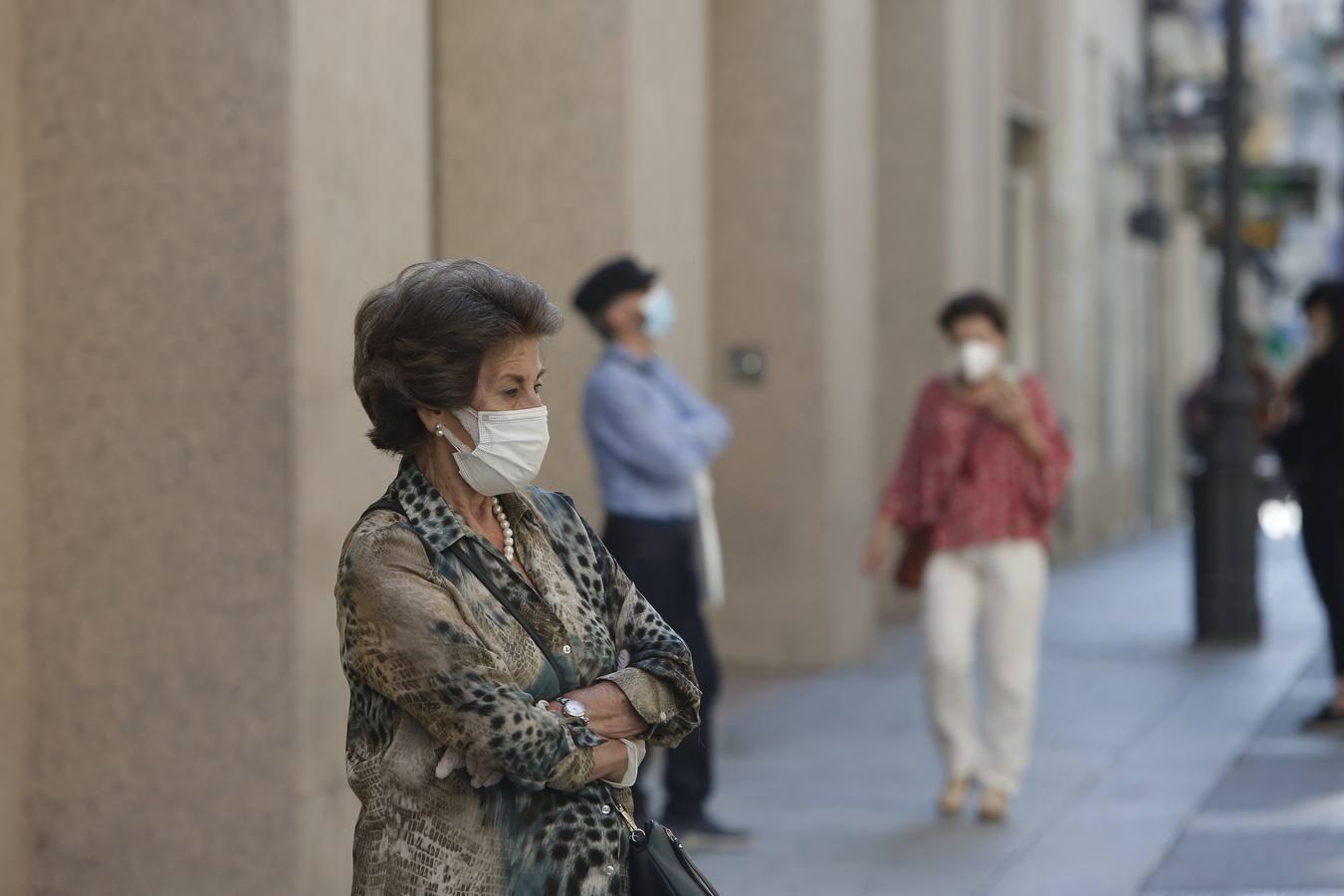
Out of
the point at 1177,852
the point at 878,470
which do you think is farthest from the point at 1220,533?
the point at 1177,852

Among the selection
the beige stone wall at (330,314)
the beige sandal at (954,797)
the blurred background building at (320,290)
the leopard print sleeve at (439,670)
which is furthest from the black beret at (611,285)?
the leopard print sleeve at (439,670)

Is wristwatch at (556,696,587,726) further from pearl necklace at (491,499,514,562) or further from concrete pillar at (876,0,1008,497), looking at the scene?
concrete pillar at (876,0,1008,497)

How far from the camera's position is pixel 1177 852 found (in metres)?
7.38

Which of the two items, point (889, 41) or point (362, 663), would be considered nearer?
point (362, 663)

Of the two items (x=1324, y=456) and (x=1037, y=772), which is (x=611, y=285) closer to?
(x=1037, y=772)

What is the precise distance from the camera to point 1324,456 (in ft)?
33.7

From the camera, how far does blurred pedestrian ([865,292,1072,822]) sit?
7.99 meters

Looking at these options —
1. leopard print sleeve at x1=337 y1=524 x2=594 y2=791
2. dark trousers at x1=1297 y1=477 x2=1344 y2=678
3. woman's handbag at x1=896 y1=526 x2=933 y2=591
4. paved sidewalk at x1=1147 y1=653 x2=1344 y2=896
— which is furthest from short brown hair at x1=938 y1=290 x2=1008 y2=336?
leopard print sleeve at x1=337 y1=524 x2=594 y2=791

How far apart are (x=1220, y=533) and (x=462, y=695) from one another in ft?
36.4

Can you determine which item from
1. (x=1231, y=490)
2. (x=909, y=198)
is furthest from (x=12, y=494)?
(x=909, y=198)

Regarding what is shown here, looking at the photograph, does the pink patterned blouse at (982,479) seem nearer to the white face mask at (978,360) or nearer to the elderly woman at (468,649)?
the white face mask at (978,360)

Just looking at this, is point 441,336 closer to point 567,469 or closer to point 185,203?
point 185,203

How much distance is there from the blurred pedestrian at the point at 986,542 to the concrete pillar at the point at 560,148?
6.45 ft

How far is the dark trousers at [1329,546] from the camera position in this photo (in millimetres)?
10273
